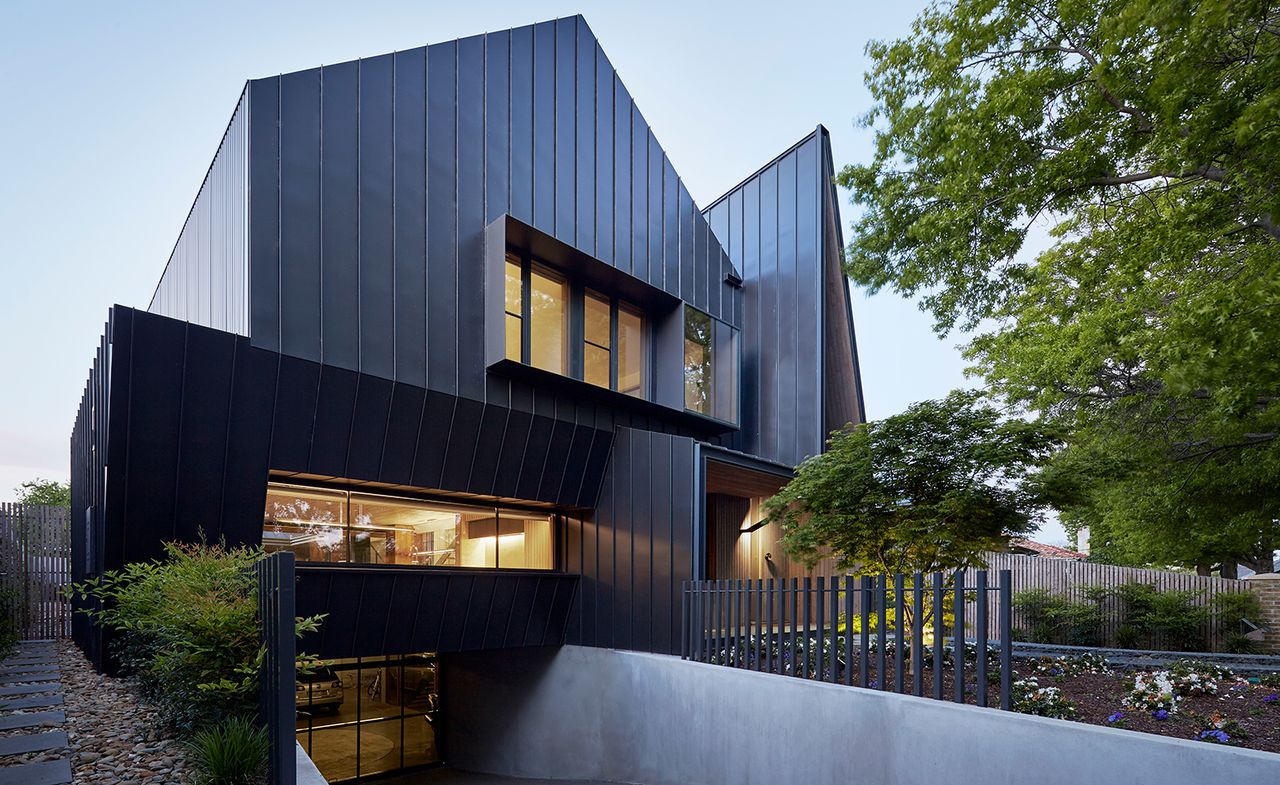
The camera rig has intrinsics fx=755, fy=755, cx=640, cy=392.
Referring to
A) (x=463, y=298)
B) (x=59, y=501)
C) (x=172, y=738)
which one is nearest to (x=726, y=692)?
(x=172, y=738)

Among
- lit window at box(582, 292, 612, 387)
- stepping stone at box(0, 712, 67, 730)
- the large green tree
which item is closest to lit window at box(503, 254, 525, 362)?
lit window at box(582, 292, 612, 387)

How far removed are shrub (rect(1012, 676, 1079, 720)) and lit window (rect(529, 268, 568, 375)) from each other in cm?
795

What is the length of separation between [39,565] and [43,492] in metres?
30.2

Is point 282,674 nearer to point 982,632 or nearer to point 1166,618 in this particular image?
point 982,632

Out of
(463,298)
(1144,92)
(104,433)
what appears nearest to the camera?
(1144,92)

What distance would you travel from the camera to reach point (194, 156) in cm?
1537

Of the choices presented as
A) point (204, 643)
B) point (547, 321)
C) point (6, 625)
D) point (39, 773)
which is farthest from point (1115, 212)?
point (6, 625)

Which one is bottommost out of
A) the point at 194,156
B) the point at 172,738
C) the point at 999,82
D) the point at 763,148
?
the point at 172,738

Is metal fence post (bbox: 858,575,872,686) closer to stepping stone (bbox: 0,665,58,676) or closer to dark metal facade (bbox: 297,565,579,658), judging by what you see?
dark metal facade (bbox: 297,565,579,658)

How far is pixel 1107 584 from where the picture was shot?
1716 cm

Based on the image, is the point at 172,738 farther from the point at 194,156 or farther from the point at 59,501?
the point at 59,501

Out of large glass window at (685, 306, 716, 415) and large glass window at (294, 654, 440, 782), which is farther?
large glass window at (685, 306, 716, 415)

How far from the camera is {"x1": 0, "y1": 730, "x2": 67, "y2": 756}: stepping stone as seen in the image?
5273 millimetres

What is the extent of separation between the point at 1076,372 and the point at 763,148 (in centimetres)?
12102
